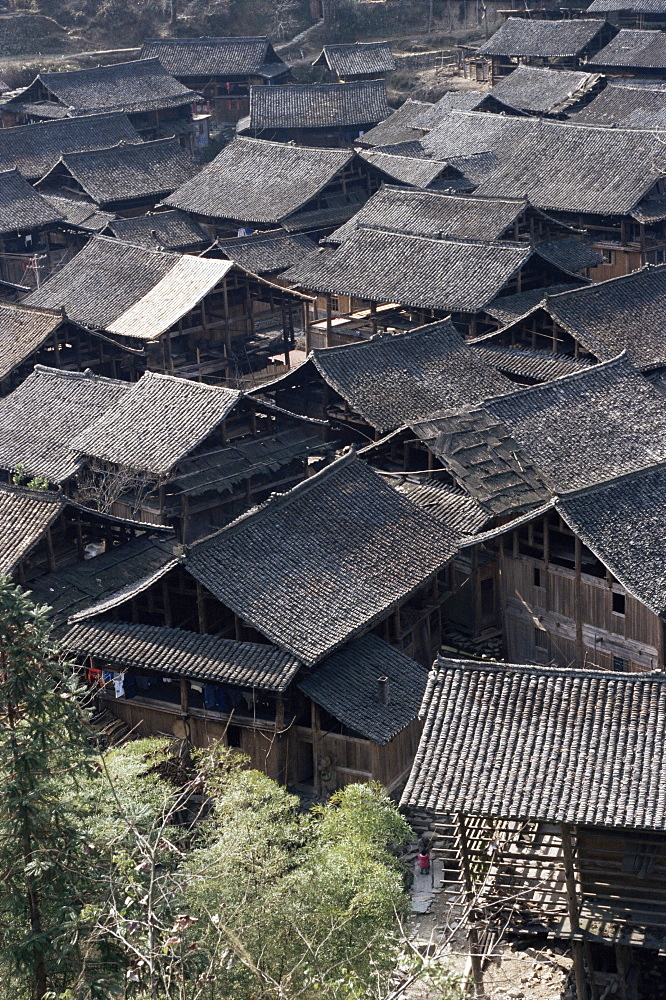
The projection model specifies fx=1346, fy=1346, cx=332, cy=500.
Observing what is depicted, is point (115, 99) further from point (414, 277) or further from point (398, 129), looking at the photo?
point (414, 277)

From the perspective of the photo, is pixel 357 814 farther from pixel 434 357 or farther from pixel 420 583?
pixel 434 357

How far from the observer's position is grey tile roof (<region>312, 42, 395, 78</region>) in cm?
8762

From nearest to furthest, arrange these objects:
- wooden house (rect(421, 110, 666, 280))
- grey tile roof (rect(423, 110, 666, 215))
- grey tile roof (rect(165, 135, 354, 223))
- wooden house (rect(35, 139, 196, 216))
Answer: wooden house (rect(421, 110, 666, 280)) < grey tile roof (rect(423, 110, 666, 215)) < grey tile roof (rect(165, 135, 354, 223)) < wooden house (rect(35, 139, 196, 216))

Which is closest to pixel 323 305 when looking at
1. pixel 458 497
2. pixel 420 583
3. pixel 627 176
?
pixel 627 176

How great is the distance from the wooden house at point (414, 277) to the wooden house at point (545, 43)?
37568mm

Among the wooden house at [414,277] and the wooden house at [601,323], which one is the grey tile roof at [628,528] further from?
the wooden house at [414,277]

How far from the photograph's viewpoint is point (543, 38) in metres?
84.4

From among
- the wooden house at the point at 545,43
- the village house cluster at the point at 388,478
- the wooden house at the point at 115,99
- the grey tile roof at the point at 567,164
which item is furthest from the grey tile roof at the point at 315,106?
the wooden house at the point at 545,43

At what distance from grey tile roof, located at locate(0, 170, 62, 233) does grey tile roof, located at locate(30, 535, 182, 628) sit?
103 feet

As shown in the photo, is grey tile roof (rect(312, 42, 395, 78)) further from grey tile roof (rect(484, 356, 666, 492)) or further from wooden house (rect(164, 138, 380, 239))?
grey tile roof (rect(484, 356, 666, 492))

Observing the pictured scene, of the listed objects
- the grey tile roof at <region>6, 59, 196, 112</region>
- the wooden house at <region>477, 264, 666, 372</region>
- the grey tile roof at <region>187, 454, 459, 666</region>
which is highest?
the grey tile roof at <region>6, 59, 196, 112</region>

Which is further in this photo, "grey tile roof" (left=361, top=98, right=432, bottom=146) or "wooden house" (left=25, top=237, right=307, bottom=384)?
"grey tile roof" (left=361, top=98, right=432, bottom=146)

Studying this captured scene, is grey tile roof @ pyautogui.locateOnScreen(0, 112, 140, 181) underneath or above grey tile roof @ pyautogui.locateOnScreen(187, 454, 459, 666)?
above

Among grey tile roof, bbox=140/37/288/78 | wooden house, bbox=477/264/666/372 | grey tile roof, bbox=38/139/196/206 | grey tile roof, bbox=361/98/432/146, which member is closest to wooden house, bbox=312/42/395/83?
grey tile roof, bbox=140/37/288/78
